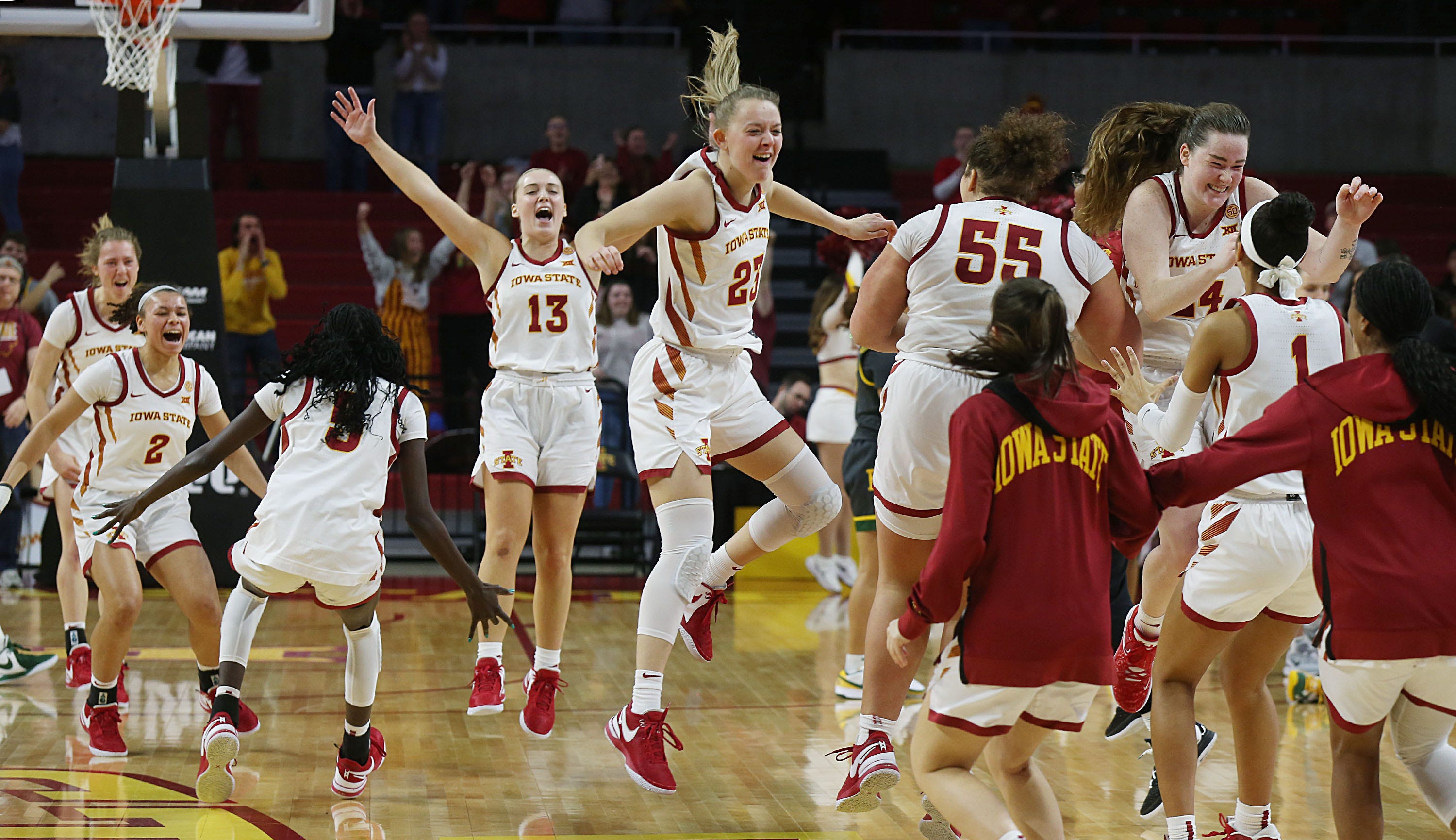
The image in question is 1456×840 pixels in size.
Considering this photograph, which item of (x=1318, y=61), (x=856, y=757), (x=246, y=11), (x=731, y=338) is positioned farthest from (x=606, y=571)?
(x=1318, y=61)

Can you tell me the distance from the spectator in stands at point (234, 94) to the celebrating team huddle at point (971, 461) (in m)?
9.90

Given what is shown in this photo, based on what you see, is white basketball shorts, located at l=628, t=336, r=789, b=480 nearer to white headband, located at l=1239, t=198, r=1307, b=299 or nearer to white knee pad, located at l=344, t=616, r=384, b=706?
white knee pad, located at l=344, t=616, r=384, b=706

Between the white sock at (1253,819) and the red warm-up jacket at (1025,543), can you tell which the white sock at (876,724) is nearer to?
the red warm-up jacket at (1025,543)

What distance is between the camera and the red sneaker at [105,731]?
5.73 m

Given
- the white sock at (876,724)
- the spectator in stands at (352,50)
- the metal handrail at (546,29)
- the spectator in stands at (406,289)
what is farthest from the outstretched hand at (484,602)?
the metal handrail at (546,29)

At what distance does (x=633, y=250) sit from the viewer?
13383 mm

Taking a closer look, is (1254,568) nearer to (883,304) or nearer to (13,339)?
(883,304)

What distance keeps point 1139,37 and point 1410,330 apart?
1367 centimetres

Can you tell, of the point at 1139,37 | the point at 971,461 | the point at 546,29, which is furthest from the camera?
the point at 546,29

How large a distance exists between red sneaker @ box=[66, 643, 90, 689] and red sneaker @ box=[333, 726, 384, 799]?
7.64ft

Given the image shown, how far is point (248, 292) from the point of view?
502 inches

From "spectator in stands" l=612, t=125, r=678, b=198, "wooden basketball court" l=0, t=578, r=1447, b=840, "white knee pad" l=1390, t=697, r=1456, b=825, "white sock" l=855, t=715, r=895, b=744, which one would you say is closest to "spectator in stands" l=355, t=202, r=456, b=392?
"spectator in stands" l=612, t=125, r=678, b=198

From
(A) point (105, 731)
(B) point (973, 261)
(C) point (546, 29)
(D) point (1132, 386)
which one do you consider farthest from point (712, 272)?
(C) point (546, 29)

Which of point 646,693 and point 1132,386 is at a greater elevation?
point 1132,386
